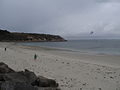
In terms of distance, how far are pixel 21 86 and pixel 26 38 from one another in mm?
118766

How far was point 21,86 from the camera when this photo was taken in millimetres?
4566

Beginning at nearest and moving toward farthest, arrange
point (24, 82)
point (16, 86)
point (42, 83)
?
point (16, 86) < point (24, 82) < point (42, 83)

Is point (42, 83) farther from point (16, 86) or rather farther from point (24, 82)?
point (16, 86)

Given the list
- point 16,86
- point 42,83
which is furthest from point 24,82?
point 42,83

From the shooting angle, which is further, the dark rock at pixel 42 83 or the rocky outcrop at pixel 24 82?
the dark rock at pixel 42 83

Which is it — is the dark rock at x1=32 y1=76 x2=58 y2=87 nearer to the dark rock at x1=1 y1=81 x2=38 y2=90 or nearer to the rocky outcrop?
the rocky outcrop

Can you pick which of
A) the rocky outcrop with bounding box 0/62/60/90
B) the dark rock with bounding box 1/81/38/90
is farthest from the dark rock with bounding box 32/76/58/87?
the dark rock with bounding box 1/81/38/90

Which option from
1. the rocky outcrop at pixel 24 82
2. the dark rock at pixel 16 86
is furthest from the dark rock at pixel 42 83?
the dark rock at pixel 16 86

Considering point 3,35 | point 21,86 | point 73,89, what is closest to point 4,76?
point 21,86

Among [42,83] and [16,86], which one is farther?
[42,83]

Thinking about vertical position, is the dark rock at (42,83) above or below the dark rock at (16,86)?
below

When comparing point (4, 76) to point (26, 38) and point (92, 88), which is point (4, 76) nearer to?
point (92, 88)

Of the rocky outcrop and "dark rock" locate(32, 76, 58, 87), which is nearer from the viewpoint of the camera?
the rocky outcrop

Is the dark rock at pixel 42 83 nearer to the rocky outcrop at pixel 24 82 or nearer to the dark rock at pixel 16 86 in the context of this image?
the rocky outcrop at pixel 24 82
